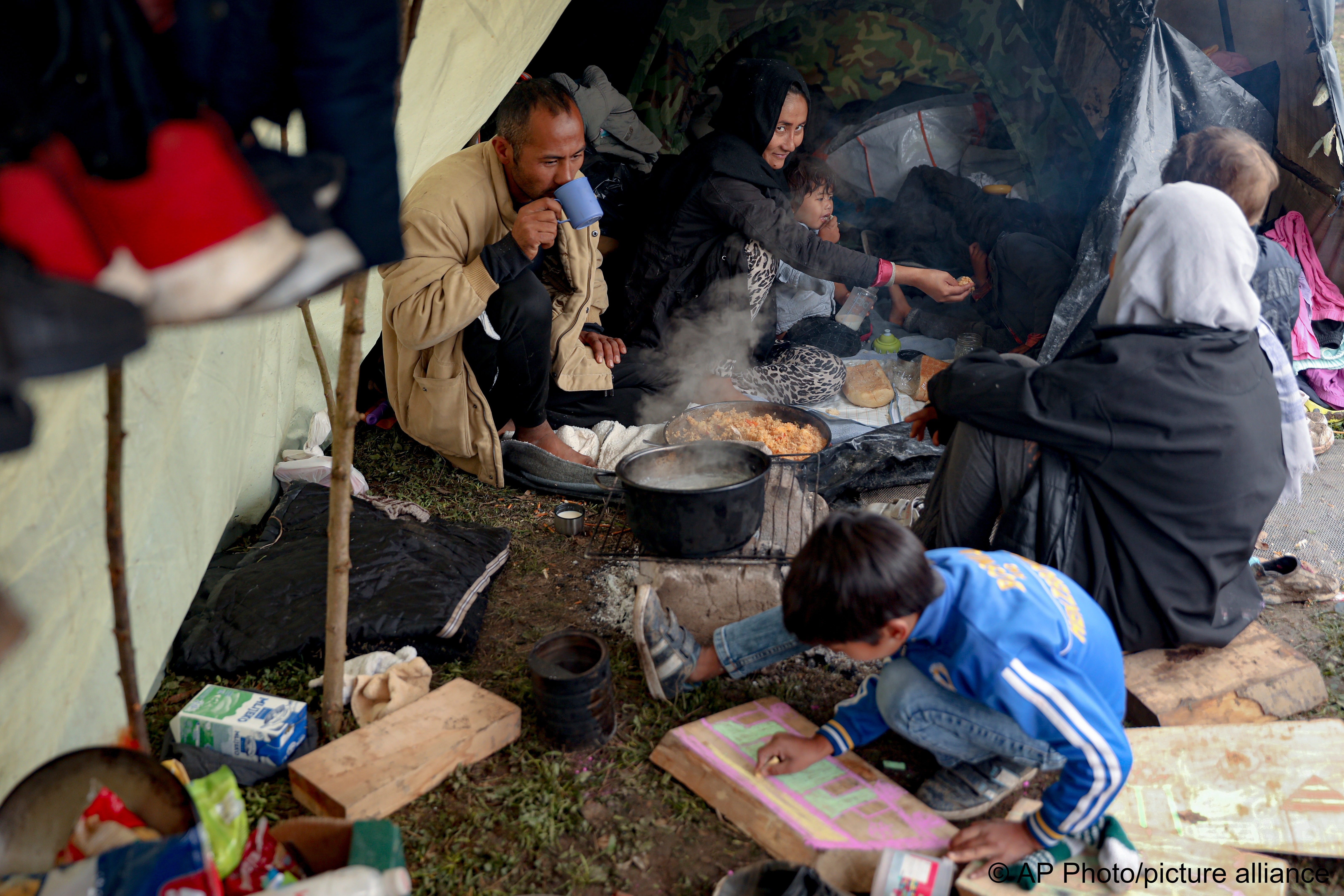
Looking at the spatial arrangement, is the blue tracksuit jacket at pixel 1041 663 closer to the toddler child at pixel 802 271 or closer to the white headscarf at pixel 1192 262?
the white headscarf at pixel 1192 262

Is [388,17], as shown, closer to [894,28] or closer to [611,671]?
[611,671]

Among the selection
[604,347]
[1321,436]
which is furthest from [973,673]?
[1321,436]

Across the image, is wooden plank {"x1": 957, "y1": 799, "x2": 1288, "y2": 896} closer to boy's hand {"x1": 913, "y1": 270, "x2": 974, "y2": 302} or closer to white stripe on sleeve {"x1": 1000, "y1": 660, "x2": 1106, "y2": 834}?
white stripe on sleeve {"x1": 1000, "y1": 660, "x2": 1106, "y2": 834}

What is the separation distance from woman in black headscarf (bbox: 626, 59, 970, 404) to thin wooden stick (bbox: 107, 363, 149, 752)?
113 inches

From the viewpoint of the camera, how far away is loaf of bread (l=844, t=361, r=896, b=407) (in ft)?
13.5

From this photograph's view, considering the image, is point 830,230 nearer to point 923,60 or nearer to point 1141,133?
point 923,60

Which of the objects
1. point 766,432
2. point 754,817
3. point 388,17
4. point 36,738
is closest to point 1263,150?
point 766,432

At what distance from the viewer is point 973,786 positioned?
1901 mm

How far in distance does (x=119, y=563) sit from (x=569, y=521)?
173 cm

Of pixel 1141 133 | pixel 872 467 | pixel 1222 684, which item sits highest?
pixel 1141 133

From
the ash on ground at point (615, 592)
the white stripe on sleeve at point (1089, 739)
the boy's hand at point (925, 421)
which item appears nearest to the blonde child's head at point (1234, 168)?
the boy's hand at point (925, 421)

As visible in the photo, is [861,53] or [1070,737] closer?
[1070,737]

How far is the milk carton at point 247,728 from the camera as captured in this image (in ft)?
6.47

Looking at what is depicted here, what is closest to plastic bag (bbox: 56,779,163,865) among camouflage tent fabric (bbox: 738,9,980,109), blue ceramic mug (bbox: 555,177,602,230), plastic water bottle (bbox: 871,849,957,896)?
plastic water bottle (bbox: 871,849,957,896)
